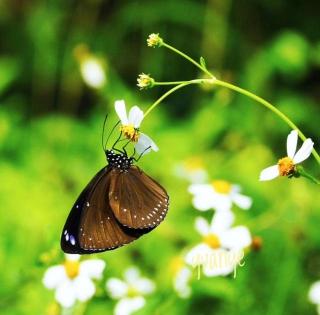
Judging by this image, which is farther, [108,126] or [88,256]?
[108,126]

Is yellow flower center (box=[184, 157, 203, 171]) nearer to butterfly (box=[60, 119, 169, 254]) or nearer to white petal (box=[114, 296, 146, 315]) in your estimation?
white petal (box=[114, 296, 146, 315])

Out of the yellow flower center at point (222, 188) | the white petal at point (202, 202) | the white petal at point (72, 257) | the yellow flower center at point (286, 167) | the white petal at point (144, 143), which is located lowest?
the yellow flower center at point (286, 167)

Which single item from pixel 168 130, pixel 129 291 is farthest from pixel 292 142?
pixel 168 130

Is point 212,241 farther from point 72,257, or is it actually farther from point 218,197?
point 72,257

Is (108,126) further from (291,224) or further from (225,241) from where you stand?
(225,241)

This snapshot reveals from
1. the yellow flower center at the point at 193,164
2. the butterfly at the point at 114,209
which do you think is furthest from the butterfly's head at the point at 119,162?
the yellow flower center at the point at 193,164

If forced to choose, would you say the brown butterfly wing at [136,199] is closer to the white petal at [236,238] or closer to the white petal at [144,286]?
the white petal at [236,238]

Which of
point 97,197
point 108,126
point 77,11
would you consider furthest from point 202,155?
point 77,11
